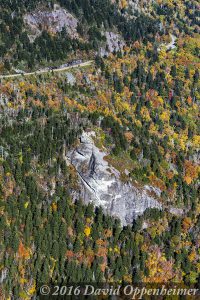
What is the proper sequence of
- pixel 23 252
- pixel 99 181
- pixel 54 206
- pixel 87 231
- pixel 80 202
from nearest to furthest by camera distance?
pixel 23 252 → pixel 54 206 → pixel 87 231 → pixel 80 202 → pixel 99 181

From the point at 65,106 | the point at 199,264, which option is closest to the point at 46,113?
the point at 65,106

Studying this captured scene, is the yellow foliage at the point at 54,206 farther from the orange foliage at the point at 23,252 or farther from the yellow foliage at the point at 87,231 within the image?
the orange foliage at the point at 23,252

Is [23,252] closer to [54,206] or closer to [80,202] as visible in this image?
[54,206]

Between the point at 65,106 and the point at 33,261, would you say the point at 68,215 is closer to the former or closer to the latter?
the point at 33,261

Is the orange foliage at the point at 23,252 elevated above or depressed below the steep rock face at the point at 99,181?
below

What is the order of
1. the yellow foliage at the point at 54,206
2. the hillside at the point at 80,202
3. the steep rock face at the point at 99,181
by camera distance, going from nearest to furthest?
the hillside at the point at 80,202 < the yellow foliage at the point at 54,206 < the steep rock face at the point at 99,181

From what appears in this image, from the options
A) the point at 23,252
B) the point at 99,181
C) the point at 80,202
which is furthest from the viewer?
the point at 99,181

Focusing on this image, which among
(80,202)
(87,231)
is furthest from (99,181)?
(87,231)

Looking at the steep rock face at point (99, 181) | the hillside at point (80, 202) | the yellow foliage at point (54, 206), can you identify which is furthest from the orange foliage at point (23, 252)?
the steep rock face at point (99, 181)
